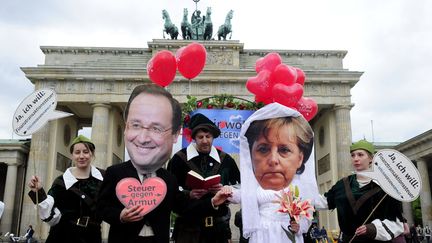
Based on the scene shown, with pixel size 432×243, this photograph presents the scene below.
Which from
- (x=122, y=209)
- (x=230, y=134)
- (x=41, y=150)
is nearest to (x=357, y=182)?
(x=122, y=209)

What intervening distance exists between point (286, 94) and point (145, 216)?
454 cm

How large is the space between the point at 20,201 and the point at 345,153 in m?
26.6

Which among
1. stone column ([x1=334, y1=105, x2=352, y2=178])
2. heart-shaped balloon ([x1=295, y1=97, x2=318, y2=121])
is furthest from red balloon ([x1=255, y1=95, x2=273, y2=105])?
stone column ([x1=334, y1=105, x2=352, y2=178])

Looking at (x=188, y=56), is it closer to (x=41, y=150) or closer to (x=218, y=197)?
(x=218, y=197)

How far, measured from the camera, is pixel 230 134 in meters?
8.35

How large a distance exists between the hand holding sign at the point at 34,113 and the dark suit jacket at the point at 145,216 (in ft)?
5.62

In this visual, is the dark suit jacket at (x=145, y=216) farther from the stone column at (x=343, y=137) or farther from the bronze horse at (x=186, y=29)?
the bronze horse at (x=186, y=29)

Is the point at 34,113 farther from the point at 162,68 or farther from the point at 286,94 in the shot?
the point at 286,94

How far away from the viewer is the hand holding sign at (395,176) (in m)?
4.77

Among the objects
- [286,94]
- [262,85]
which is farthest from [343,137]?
[286,94]

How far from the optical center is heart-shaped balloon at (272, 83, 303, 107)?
25.6 ft

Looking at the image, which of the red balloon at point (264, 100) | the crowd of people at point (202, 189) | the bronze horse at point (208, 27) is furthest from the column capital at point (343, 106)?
the crowd of people at point (202, 189)

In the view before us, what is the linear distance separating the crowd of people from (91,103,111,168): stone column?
26890 millimetres

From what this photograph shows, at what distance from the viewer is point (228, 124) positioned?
27.6 feet
